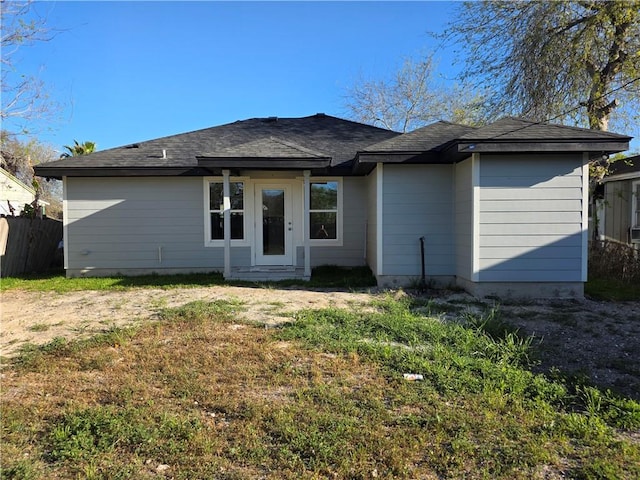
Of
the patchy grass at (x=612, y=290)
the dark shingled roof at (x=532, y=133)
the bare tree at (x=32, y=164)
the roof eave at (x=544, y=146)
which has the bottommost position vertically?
the patchy grass at (x=612, y=290)

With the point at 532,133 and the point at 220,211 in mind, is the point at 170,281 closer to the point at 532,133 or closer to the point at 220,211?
the point at 220,211

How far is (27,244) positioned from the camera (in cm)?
1093

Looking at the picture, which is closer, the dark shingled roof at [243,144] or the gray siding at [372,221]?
the gray siding at [372,221]

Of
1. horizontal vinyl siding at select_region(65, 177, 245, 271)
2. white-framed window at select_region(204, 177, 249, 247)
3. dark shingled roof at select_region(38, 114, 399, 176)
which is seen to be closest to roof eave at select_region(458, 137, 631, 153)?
dark shingled roof at select_region(38, 114, 399, 176)

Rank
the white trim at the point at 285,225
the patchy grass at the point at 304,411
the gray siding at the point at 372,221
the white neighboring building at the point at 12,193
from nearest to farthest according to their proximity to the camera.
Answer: the patchy grass at the point at 304,411
the gray siding at the point at 372,221
the white trim at the point at 285,225
the white neighboring building at the point at 12,193

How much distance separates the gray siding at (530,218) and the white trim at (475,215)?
6cm

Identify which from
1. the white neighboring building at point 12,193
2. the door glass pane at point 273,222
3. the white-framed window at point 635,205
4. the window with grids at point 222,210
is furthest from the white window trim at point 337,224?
the white neighboring building at point 12,193

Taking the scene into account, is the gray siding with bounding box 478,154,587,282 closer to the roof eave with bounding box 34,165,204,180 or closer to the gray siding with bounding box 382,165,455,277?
the gray siding with bounding box 382,165,455,277

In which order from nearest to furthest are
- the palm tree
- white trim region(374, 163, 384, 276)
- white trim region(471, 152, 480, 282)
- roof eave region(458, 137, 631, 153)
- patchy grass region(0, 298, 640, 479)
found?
patchy grass region(0, 298, 640, 479)
roof eave region(458, 137, 631, 153)
white trim region(471, 152, 480, 282)
white trim region(374, 163, 384, 276)
the palm tree

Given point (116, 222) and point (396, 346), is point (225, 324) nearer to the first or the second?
point (396, 346)

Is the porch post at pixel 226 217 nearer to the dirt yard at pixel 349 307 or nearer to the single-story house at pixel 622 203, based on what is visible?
the dirt yard at pixel 349 307

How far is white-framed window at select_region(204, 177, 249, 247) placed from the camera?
10.0m

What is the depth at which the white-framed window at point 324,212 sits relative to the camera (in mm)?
10203

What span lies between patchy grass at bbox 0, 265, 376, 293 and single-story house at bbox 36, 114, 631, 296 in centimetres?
35
